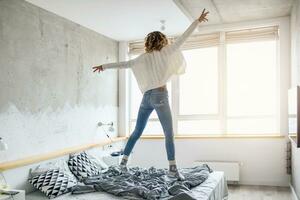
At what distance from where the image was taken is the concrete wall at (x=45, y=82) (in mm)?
3250

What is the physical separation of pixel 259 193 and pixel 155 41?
2769mm

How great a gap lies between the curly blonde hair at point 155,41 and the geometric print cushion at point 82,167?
5.39 feet

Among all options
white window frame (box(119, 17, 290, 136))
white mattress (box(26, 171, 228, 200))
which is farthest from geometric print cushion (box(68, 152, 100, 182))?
white window frame (box(119, 17, 290, 136))

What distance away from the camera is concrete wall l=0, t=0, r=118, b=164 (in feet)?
10.7

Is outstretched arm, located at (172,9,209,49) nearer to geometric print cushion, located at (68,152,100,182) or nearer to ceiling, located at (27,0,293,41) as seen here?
ceiling, located at (27,0,293,41)

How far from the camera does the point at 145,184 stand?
2.99 metres

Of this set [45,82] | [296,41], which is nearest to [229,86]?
[296,41]

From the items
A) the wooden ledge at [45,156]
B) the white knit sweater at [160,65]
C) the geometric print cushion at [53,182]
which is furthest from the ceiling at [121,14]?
the geometric print cushion at [53,182]

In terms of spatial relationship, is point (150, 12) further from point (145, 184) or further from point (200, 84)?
point (145, 184)

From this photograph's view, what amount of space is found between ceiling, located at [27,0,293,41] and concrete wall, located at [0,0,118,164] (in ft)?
0.75

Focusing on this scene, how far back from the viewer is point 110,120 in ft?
17.8

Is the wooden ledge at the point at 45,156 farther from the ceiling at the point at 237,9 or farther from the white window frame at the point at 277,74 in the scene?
the ceiling at the point at 237,9

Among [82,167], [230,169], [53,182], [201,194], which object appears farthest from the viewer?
[230,169]

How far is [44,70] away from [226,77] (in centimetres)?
293
